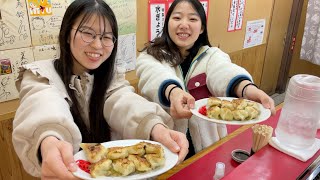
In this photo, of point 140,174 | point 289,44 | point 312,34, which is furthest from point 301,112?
point 289,44

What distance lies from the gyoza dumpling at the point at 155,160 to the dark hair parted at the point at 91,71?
46 centimetres

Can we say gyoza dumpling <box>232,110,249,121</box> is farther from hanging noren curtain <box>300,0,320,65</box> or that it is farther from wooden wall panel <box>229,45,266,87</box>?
hanging noren curtain <box>300,0,320,65</box>

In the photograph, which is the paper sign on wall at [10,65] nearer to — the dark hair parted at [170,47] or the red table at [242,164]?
the dark hair parted at [170,47]

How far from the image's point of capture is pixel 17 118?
105 cm

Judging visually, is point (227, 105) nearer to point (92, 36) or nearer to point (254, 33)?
point (92, 36)

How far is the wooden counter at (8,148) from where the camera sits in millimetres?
2227

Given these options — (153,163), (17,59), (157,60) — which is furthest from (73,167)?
(17,59)

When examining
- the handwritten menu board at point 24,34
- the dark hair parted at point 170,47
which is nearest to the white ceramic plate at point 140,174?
the dark hair parted at point 170,47

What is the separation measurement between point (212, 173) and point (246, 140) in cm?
41

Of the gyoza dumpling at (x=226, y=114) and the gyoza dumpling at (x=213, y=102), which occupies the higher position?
the gyoza dumpling at (x=213, y=102)

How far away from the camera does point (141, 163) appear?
3.28 ft

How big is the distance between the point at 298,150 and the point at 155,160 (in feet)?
2.21

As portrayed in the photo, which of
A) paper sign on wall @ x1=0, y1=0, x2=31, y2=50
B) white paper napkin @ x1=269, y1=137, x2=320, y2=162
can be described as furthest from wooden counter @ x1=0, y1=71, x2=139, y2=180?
white paper napkin @ x1=269, y1=137, x2=320, y2=162

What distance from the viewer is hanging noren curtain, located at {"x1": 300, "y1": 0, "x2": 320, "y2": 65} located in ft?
15.6
